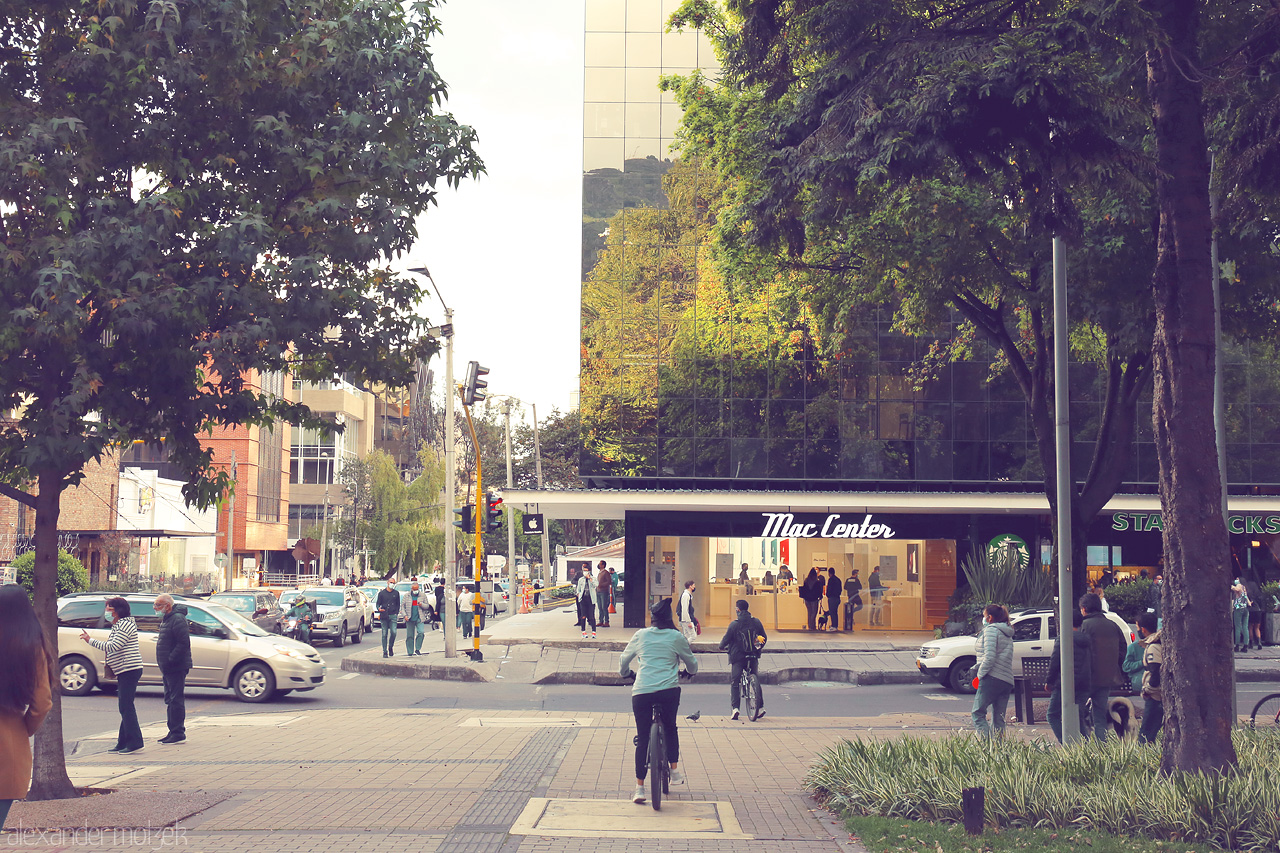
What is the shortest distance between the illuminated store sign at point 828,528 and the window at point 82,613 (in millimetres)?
17634

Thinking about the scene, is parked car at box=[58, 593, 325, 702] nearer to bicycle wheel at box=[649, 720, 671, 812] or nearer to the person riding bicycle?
the person riding bicycle

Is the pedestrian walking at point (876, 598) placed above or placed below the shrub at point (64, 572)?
below

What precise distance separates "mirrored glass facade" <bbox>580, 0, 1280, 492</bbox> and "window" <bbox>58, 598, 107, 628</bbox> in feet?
47.2

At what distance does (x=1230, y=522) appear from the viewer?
31172mm

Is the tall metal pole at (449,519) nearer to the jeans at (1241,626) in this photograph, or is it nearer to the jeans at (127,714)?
the jeans at (127,714)

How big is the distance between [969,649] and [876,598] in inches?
486

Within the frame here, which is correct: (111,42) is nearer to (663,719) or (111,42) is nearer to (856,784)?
(663,719)

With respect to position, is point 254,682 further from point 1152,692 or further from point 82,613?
point 1152,692

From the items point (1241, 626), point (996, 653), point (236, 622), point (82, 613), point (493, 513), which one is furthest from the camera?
→ point (1241, 626)

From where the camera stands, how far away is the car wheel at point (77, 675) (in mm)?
18531

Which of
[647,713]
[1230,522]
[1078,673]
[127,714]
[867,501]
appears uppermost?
[867,501]

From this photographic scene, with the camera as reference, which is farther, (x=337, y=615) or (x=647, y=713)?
(x=337, y=615)

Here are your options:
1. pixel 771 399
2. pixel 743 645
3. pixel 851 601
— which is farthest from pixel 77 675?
pixel 851 601

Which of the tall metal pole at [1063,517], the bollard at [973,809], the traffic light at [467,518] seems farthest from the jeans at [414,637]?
the bollard at [973,809]
